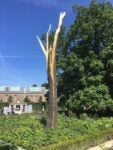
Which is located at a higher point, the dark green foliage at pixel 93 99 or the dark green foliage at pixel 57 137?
the dark green foliage at pixel 93 99

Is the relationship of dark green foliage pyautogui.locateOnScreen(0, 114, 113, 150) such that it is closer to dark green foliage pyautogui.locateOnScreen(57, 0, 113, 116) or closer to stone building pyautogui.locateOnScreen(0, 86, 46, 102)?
dark green foliage pyautogui.locateOnScreen(57, 0, 113, 116)

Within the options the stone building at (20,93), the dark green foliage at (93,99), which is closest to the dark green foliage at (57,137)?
the dark green foliage at (93,99)

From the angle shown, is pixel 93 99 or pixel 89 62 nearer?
pixel 93 99

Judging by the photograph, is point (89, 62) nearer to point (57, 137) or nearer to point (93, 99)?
point (93, 99)

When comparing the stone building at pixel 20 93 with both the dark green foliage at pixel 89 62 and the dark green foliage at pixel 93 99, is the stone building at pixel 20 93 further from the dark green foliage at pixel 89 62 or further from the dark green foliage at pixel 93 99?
the dark green foliage at pixel 93 99

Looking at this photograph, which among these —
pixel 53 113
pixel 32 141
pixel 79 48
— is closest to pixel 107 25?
pixel 79 48

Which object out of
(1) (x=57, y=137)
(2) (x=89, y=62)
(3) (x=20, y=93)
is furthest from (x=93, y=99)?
(3) (x=20, y=93)

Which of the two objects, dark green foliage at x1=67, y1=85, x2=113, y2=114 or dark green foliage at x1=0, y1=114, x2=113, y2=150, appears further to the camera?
dark green foliage at x1=67, y1=85, x2=113, y2=114

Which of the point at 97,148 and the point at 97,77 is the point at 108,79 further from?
the point at 97,148

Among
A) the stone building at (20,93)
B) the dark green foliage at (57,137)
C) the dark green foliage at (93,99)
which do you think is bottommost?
the dark green foliage at (57,137)

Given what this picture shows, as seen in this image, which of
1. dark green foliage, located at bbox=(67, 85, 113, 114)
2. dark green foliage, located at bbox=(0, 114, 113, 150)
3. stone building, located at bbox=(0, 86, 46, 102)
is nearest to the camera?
dark green foliage, located at bbox=(0, 114, 113, 150)

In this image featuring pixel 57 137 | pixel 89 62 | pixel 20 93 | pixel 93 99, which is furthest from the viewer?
pixel 20 93

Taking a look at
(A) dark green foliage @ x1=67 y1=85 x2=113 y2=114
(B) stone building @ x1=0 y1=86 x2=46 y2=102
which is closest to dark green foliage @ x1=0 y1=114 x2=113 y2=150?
(A) dark green foliage @ x1=67 y1=85 x2=113 y2=114

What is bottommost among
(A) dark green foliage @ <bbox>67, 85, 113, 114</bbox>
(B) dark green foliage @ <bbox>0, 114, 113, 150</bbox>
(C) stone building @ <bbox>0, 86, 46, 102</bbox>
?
(B) dark green foliage @ <bbox>0, 114, 113, 150</bbox>
